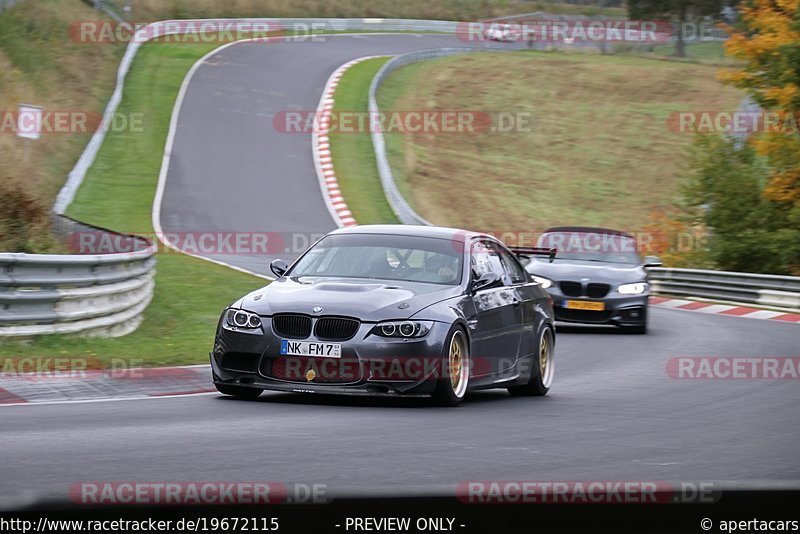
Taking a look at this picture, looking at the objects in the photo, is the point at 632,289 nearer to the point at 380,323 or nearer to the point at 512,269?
the point at 512,269

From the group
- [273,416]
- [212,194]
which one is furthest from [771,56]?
[273,416]

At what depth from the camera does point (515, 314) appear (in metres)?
11.3

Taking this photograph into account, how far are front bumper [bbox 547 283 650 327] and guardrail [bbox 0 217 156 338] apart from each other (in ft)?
21.4

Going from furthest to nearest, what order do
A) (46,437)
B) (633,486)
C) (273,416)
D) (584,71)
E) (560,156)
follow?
1. (584,71)
2. (560,156)
3. (273,416)
4. (46,437)
5. (633,486)

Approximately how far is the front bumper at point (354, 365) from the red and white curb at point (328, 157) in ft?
70.1

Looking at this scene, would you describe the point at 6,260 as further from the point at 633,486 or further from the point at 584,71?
the point at 584,71

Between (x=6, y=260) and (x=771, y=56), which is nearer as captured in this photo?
(x=6, y=260)

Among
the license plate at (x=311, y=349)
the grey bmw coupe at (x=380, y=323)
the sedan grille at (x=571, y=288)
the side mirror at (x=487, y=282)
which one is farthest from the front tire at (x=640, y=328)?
the license plate at (x=311, y=349)

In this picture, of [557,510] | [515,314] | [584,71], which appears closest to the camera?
[557,510]

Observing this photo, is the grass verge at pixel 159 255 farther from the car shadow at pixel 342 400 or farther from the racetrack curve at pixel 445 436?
the racetrack curve at pixel 445 436

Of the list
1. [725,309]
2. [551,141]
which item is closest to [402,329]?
[725,309]

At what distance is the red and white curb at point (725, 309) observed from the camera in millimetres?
24694

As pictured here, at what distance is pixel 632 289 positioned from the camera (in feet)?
63.0

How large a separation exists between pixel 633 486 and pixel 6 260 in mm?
8376
